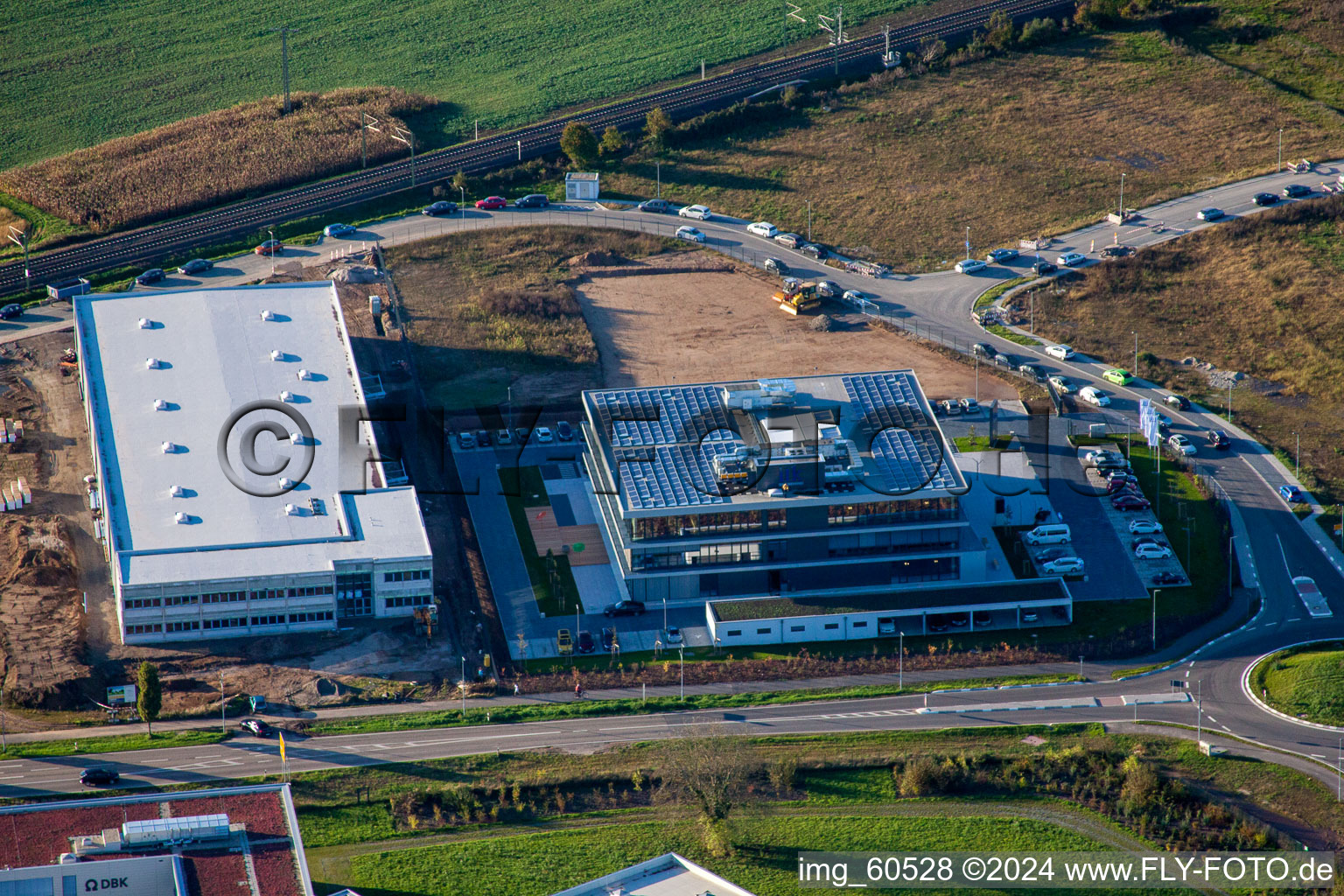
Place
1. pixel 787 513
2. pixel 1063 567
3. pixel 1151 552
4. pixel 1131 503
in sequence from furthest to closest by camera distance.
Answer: pixel 1131 503
pixel 1151 552
pixel 1063 567
pixel 787 513

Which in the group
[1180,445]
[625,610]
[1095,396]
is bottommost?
[625,610]

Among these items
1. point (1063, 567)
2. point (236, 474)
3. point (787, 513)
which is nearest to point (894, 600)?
point (787, 513)

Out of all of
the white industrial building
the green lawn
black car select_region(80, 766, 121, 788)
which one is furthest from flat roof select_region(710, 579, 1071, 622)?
black car select_region(80, 766, 121, 788)

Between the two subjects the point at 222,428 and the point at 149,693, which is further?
the point at 222,428

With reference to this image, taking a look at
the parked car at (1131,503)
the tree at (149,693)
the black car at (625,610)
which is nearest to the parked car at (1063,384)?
the parked car at (1131,503)

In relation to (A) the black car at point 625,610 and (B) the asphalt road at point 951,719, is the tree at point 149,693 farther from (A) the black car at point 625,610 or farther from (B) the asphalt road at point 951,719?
(A) the black car at point 625,610

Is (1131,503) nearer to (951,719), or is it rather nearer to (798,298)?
(951,719)
